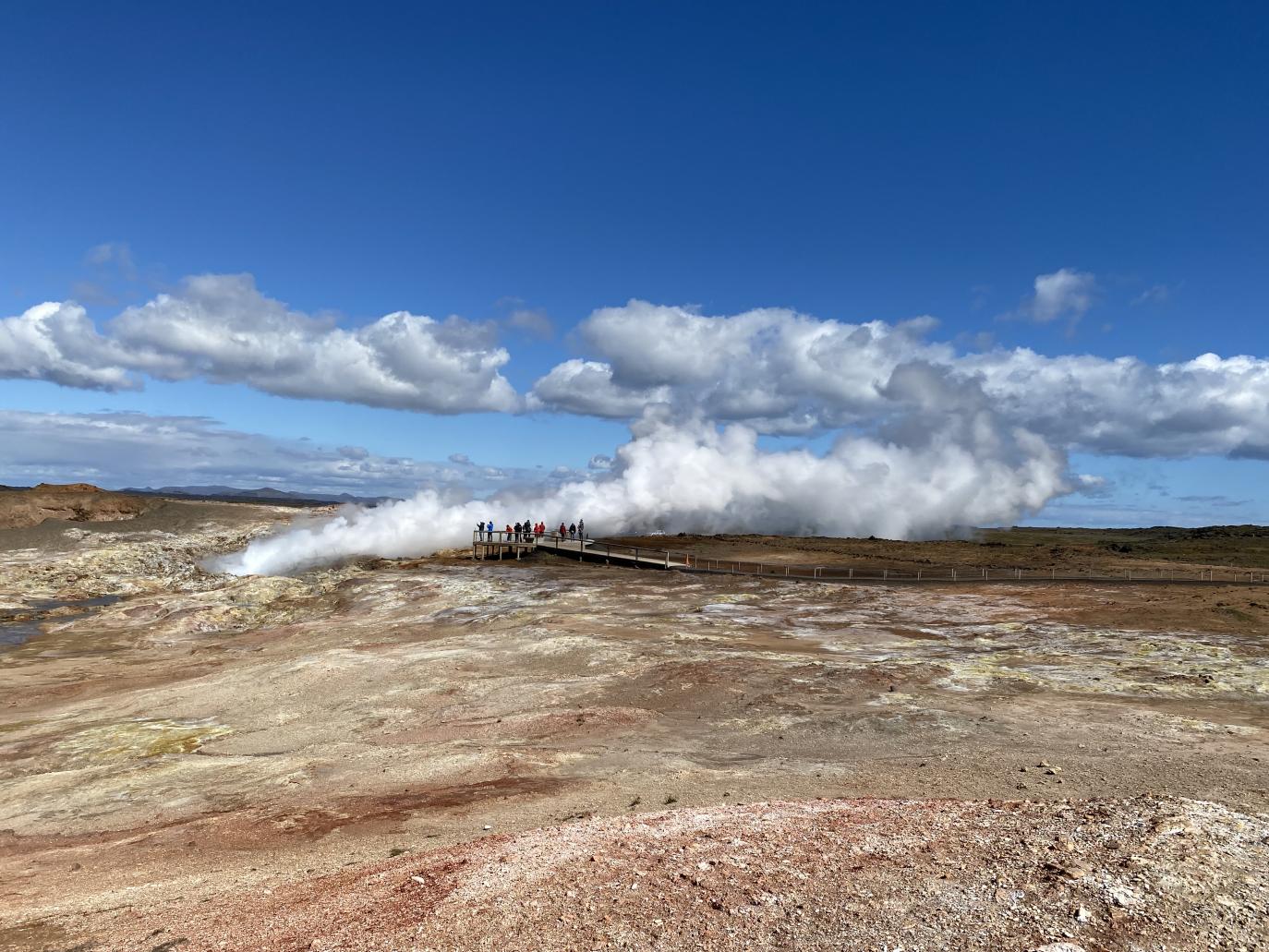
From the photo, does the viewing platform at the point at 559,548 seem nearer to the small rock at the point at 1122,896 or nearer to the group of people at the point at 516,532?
the group of people at the point at 516,532

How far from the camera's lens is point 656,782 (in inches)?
568

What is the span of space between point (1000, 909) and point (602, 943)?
12.9ft

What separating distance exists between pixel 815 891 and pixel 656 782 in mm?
6134

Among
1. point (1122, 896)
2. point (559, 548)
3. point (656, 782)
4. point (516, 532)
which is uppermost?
point (516, 532)

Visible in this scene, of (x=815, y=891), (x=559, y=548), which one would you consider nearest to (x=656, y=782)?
(x=815, y=891)

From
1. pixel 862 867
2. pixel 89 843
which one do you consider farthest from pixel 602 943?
pixel 89 843

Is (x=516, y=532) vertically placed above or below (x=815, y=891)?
above

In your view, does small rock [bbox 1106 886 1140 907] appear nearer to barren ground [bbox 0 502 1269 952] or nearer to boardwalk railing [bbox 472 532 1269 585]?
barren ground [bbox 0 502 1269 952]

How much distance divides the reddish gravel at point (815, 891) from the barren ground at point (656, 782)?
4cm

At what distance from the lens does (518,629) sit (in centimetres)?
3288

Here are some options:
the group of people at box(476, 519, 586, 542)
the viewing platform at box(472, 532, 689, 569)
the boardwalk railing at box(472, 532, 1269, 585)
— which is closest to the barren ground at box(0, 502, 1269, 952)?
the boardwalk railing at box(472, 532, 1269, 585)

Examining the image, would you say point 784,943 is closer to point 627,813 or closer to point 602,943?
point 602,943

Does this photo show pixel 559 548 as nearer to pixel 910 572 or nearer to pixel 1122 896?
pixel 910 572

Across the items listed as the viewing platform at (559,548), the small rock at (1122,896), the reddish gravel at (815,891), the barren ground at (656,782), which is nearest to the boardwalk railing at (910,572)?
the viewing platform at (559,548)
